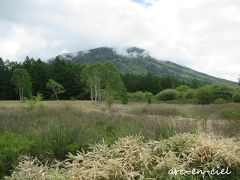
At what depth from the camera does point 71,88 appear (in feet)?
206

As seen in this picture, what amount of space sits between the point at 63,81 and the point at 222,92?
31.3 metres

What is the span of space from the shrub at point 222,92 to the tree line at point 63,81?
518 inches

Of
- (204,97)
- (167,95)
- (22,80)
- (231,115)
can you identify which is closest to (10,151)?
(231,115)

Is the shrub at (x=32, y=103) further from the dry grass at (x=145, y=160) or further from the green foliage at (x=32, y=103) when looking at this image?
the dry grass at (x=145, y=160)

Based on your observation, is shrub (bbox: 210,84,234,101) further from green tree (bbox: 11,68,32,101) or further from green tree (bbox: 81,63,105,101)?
green tree (bbox: 11,68,32,101)

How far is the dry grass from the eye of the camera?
11.6 feet

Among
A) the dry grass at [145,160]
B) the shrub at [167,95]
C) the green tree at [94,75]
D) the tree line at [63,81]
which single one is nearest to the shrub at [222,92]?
the shrub at [167,95]

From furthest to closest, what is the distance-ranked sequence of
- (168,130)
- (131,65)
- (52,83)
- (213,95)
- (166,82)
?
(131,65), (166,82), (52,83), (213,95), (168,130)

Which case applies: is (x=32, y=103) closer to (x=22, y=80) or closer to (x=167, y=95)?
(x=22, y=80)

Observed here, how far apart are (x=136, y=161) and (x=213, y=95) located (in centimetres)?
4050

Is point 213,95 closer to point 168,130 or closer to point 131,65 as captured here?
point 168,130

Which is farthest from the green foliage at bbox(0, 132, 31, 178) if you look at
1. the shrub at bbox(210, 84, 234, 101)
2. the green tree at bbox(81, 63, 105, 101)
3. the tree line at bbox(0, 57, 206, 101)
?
the green tree at bbox(81, 63, 105, 101)

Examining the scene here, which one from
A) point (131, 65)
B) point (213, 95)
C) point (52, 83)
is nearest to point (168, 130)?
point (213, 95)

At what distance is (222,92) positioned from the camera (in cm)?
4338
